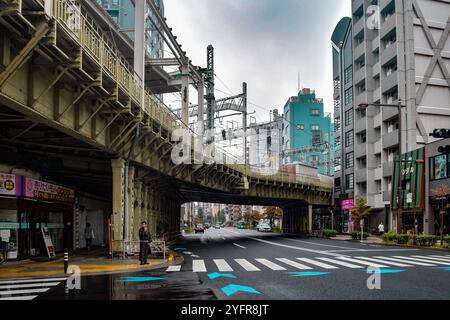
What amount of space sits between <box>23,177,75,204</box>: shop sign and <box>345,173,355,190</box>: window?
46.8 m

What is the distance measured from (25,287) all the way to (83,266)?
18.1 feet

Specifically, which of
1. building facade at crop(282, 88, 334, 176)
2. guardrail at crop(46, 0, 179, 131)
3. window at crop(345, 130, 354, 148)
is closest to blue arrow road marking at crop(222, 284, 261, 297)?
guardrail at crop(46, 0, 179, 131)

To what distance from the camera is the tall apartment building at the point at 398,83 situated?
175 feet

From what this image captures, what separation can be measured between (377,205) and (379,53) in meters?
19.4

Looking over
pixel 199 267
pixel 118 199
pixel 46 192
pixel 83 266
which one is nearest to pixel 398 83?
pixel 118 199

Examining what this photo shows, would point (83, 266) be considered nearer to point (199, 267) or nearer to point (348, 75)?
point (199, 267)

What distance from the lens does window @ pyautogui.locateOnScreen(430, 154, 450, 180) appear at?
4298 cm

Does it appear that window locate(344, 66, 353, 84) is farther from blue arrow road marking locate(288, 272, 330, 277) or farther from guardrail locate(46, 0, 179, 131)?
blue arrow road marking locate(288, 272, 330, 277)

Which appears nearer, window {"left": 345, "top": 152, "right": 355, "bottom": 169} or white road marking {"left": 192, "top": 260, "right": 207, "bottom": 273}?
white road marking {"left": 192, "top": 260, "right": 207, "bottom": 273}

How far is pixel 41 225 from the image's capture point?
23812mm

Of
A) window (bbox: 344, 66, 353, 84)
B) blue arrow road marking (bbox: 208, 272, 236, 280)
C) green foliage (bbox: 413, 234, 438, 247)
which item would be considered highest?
window (bbox: 344, 66, 353, 84)

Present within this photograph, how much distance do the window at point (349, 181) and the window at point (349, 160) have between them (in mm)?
1430

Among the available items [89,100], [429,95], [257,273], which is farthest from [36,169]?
[429,95]
